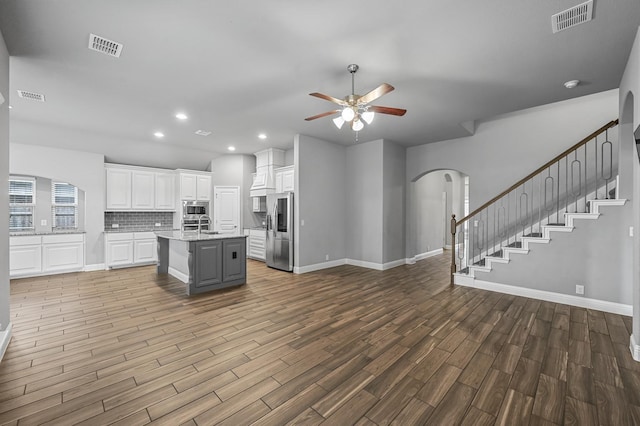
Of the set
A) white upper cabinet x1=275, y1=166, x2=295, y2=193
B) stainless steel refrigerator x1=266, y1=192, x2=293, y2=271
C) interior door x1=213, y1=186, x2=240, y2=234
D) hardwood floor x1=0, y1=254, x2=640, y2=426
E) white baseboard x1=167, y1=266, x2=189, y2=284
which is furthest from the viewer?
interior door x1=213, y1=186, x2=240, y2=234

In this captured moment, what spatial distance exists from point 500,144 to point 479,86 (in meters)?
2.51

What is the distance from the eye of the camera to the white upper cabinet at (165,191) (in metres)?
7.54

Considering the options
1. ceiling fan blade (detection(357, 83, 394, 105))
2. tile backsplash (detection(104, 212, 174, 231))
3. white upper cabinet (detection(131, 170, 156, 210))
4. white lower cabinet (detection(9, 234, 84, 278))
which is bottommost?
white lower cabinet (detection(9, 234, 84, 278))

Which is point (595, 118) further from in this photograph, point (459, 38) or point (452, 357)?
point (452, 357)

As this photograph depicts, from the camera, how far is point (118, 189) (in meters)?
6.93

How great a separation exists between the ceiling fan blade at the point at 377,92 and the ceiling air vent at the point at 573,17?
1526 millimetres

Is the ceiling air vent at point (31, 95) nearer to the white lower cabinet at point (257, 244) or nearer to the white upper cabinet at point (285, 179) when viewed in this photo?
the white upper cabinet at point (285, 179)

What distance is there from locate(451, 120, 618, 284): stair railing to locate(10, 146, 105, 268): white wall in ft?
26.6

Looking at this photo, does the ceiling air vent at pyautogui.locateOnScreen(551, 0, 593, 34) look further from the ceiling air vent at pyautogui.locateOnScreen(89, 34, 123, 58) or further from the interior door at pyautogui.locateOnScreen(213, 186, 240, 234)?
the interior door at pyautogui.locateOnScreen(213, 186, 240, 234)

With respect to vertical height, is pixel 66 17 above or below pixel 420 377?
above

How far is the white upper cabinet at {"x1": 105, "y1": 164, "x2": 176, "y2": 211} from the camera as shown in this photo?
686 cm

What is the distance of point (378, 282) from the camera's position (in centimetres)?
530

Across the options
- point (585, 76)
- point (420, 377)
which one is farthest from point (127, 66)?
point (585, 76)

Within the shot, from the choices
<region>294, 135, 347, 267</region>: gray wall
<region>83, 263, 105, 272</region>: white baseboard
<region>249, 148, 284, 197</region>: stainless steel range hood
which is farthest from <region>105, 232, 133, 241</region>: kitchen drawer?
<region>294, 135, 347, 267</region>: gray wall
